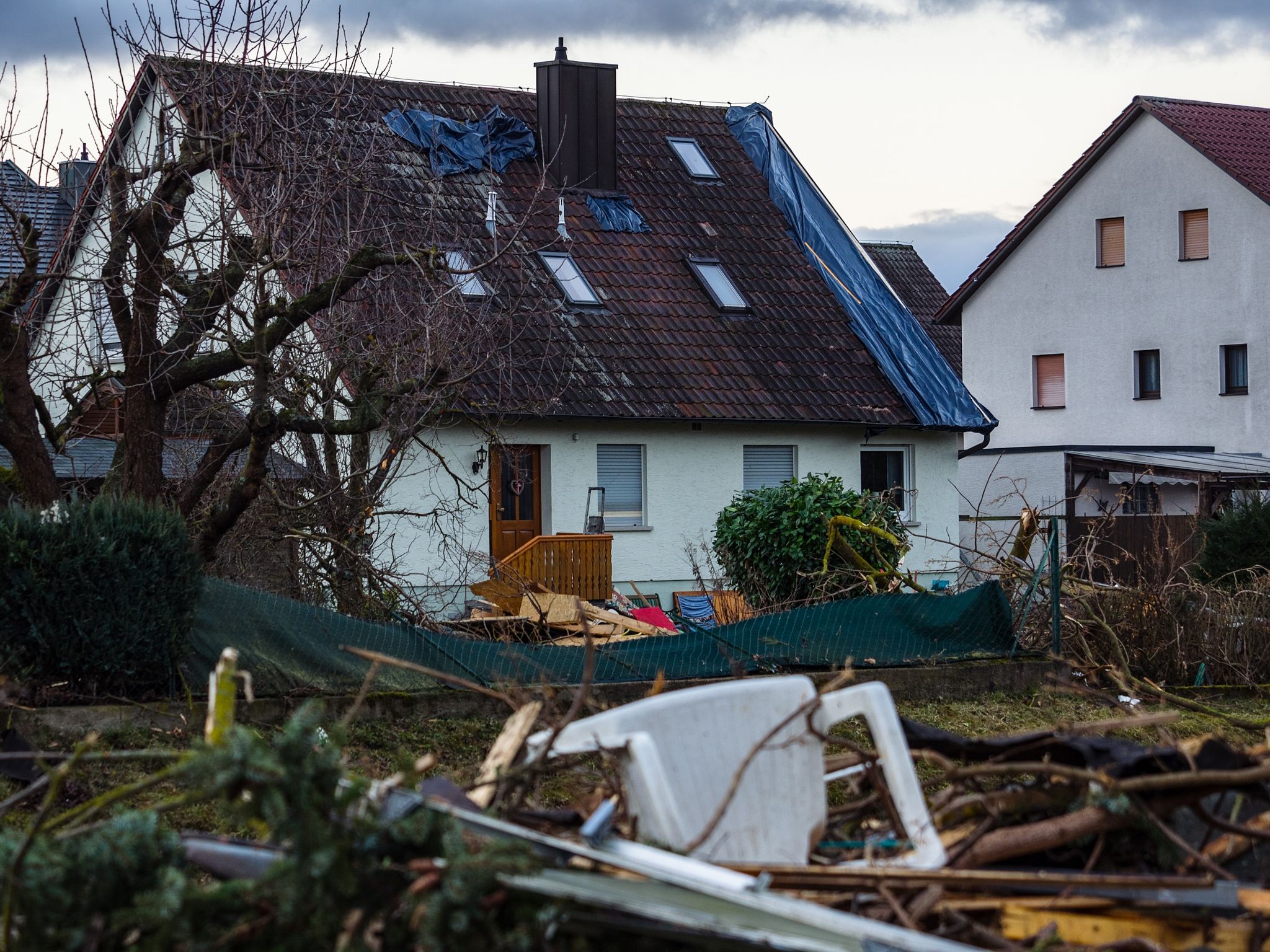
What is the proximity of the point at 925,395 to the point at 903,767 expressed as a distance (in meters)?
19.2

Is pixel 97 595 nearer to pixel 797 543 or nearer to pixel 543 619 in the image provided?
pixel 543 619

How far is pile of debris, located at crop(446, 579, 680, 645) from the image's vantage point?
13.8m

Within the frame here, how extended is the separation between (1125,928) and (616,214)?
20598 millimetres

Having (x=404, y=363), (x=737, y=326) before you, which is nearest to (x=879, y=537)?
(x=404, y=363)

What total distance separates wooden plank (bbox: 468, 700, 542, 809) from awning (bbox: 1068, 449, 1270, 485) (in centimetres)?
2148

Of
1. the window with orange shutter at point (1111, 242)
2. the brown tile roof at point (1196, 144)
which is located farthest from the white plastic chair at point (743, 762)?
the window with orange shutter at point (1111, 242)

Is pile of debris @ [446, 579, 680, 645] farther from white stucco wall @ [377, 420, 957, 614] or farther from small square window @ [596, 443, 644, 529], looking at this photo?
small square window @ [596, 443, 644, 529]

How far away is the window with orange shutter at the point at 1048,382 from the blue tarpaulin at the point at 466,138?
580 inches

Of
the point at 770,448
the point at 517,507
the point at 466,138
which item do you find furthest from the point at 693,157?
the point at 517,507

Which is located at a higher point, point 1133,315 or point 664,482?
point 1133,315

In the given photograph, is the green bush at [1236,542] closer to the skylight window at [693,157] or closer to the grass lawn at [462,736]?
the grass lawn at [462,736]

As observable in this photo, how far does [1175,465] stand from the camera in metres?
25.4

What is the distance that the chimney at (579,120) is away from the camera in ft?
78.6

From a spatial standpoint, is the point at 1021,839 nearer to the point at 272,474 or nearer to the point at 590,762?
the point at 590,762
